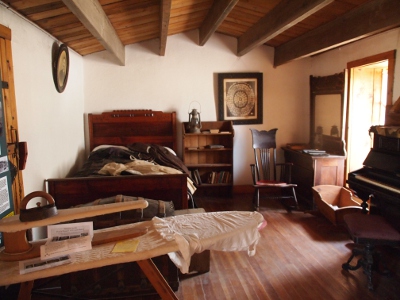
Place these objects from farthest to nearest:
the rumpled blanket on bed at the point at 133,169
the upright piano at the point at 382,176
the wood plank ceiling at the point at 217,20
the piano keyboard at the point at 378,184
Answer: the rumpled blanket on bed at the point at 133,169 < the upright piano at the point at 382,176 < the piano keyboard at the point at 378,184 < the wood plank ceiling at the point at 217,20

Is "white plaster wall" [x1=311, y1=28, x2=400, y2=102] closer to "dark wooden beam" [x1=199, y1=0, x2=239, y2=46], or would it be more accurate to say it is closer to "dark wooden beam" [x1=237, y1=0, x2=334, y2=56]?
"dark wooden beam" [x1=237, y1=0, x2=334, y2=56]

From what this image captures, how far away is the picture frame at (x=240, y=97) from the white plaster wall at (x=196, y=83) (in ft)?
0.34

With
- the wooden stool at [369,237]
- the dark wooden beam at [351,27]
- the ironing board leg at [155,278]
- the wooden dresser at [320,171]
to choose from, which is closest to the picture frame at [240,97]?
the dark wooden beam at [351,27]

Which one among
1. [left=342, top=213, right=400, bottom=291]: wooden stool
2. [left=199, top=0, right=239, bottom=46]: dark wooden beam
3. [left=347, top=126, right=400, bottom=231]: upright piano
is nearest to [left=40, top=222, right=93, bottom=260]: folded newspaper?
[left=342, top=213, right=400, bottom=291]: wooden stool

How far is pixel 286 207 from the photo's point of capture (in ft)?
14.9

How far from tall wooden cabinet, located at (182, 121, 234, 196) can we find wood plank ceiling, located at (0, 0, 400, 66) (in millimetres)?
1268

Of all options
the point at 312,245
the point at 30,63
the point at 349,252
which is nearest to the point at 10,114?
the point at 30,63

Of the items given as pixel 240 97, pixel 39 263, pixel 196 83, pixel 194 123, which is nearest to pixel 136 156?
pixel 194 123

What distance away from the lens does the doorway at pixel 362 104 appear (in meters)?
4.09

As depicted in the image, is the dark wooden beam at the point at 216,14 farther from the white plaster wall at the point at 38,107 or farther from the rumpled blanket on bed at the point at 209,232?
the rumpled blanket on bed at the point at 209,232

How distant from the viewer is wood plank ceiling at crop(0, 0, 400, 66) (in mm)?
2580

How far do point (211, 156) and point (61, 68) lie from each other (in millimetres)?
2651

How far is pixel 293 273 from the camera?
274 cm

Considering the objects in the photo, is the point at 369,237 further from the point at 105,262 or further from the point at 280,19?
the point at 280,19
